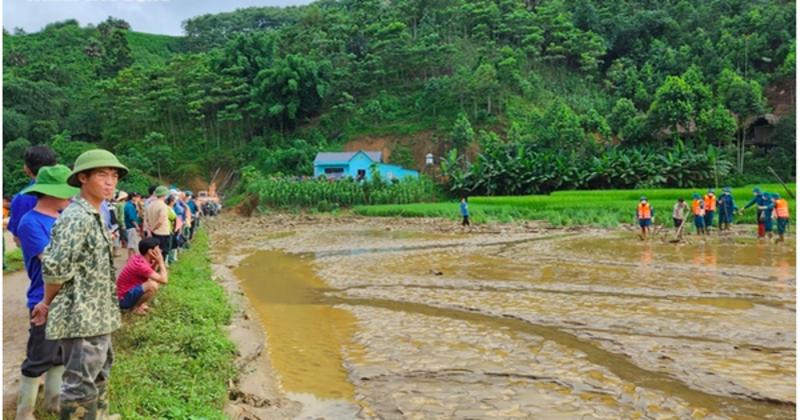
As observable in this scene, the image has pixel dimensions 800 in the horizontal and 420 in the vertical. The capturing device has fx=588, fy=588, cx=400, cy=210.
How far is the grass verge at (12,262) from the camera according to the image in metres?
10.9

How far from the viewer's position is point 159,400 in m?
4.22

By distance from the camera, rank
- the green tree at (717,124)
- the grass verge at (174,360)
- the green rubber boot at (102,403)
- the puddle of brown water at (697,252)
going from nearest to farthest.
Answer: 1. the green rubber boot at (102,403)
2. the grass verge at (174,360)
3. the puddle of brown water at (697,252)
4. the green tree at (717,124)

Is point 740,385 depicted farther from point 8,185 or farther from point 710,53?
point 710,53

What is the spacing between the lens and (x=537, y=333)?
7.23m

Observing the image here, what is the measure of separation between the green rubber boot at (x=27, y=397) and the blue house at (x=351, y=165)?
128ft

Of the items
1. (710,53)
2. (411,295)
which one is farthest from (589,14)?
(411,295)

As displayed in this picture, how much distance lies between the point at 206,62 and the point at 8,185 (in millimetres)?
22305

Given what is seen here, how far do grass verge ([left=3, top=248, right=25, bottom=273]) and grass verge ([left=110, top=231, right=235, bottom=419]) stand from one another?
16.3ft

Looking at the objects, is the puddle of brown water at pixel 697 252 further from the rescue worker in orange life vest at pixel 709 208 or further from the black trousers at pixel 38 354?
the black trousers at pixel 38 354

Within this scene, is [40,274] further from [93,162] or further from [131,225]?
[131,225]

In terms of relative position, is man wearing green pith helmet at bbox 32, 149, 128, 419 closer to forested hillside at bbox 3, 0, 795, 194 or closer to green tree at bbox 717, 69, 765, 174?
forested hillside at bbox 3, 0, 795, 194

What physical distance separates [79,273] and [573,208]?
25.0m

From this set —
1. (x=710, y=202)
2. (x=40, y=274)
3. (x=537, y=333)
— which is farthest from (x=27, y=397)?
(x=710, y=202)

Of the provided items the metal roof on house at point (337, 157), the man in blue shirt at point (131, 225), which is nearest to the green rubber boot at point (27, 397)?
the man in blue shirt at point (131, 225)
